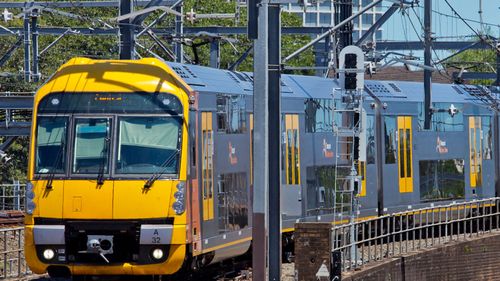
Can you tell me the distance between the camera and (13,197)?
43062mm

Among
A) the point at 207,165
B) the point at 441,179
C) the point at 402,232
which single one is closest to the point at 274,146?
the point at 207,165

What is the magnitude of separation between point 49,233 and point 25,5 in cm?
1698

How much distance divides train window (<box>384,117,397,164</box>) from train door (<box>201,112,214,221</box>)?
30.3 ft

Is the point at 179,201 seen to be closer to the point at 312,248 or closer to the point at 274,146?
the point at 274,146

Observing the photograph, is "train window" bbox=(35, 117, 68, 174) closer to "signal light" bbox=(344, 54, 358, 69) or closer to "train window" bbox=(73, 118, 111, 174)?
"train window" bbox=(73, 118, 111, 174)

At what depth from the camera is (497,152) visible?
3403 centimetres

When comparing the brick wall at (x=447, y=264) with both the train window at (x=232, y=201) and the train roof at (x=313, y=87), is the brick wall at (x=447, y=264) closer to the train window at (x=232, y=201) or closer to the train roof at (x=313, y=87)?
the train window at (x=232, y=201)

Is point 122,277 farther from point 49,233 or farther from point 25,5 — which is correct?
point 25,5

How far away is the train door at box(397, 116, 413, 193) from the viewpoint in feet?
98.6

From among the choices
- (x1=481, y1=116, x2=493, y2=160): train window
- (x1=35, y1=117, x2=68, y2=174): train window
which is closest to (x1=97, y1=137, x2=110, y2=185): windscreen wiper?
(x1=35, y1=117, x2=68, y2=174): train window

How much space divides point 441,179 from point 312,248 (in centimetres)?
1115

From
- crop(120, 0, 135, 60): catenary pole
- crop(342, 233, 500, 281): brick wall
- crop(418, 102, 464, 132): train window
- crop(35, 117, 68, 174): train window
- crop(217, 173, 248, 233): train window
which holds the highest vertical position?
crop(120, 0, 135, 60): catenary pole

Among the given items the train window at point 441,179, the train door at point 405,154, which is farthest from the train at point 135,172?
the train window at point 441,179

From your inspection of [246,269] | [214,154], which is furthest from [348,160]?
[214,154]
